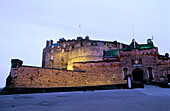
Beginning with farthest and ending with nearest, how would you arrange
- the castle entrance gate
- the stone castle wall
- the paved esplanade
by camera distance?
the stone castle wall, the castle entrance gate, the paved esplanade

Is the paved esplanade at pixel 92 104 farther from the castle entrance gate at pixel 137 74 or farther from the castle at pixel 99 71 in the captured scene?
the castle entrance gate at pixel 137 74

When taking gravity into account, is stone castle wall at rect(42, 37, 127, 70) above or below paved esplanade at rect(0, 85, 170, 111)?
above

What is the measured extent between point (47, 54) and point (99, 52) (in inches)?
929

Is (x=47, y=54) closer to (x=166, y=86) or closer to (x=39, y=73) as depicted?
(x=39, y=73)

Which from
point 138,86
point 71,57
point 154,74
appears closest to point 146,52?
point 154,74

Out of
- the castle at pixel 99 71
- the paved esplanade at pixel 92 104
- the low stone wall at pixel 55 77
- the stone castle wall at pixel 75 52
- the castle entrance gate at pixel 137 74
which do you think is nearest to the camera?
the paved esplanade at pixel 92 104

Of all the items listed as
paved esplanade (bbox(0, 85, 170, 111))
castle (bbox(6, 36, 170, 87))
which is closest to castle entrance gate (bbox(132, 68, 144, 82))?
castle (bbox(6, 36, 170, 87))

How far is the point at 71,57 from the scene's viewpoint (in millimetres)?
41531

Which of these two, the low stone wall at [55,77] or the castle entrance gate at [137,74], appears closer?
the low stone wall at [55,77]

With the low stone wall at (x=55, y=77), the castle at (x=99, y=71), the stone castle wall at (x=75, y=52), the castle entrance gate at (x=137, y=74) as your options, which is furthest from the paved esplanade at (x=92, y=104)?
the stone castle wall at (x=75, y=52)

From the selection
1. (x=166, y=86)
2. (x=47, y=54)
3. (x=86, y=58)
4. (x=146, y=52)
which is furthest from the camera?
(x=47, y=54)

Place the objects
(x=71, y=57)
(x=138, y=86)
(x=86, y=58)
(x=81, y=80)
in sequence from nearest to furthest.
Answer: (x=138, y=86) < (x=81, y=80) < (x=86, y=58) < (x=71, y=57)

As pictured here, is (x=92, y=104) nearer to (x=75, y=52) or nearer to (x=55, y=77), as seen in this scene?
(x=55, y=77)

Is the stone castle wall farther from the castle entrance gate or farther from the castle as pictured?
the castle entrance gate
